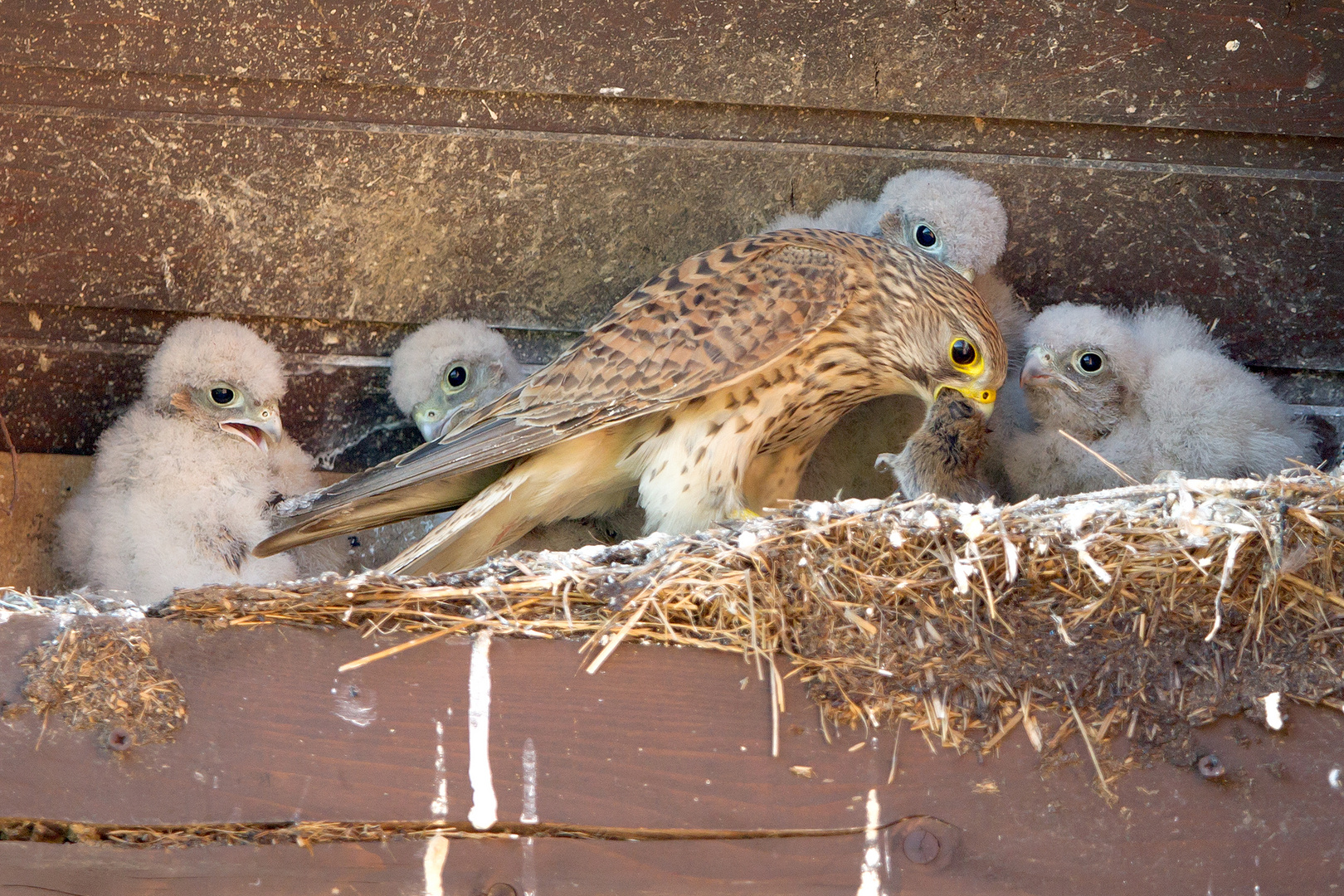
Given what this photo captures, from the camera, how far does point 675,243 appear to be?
10.3 feet

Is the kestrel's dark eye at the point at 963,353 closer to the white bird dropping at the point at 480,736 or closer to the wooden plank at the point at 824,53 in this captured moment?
the wooden plank at the point at 824,53

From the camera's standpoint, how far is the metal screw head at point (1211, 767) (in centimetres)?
212

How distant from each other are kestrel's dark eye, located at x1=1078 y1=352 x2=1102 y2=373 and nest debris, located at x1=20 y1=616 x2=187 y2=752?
202cm

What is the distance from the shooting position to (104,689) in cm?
214

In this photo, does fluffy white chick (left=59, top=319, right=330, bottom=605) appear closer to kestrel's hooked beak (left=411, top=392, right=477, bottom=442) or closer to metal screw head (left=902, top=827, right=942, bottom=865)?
kestrel's hooked beak (left=411, top=392, right=477, bottom=442)

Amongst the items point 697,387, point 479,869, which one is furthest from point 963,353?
point 479,869

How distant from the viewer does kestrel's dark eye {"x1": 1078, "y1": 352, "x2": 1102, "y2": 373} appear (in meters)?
2.92

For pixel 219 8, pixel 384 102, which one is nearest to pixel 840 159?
pixel 384 102

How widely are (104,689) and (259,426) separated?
100cm

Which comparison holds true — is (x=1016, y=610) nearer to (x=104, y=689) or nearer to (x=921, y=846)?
(x=921, y=846)

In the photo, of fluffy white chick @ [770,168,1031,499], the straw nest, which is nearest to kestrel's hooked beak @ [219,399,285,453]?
the straw nest

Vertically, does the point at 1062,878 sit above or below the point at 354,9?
below

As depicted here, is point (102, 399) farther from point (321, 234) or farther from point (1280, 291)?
point (1280, 291)

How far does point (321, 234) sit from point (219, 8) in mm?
526
